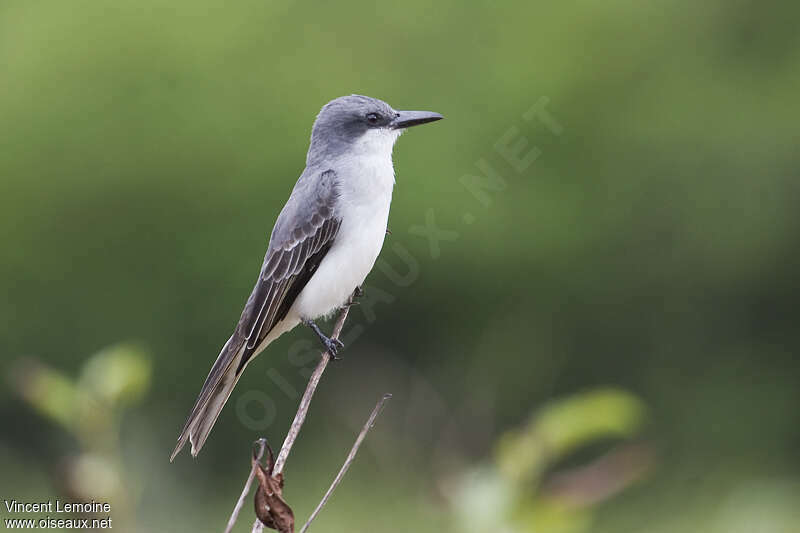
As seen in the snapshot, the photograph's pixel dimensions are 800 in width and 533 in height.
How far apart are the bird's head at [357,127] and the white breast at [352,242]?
0.11 meters

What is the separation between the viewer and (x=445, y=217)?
22.9ft

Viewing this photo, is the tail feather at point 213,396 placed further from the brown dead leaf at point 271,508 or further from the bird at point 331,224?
the brown dead leaf at point 271,508

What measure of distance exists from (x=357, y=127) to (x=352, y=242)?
1.77ft

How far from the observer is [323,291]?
12.2 feet

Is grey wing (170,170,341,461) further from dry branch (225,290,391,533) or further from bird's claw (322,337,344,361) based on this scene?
dry branch (225,290,391,533)

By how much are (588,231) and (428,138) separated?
141cm

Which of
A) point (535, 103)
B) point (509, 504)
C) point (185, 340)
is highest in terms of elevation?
point (535, 103)

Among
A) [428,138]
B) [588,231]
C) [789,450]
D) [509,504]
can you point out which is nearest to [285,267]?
[509,504]

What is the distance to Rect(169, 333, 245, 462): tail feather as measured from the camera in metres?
2.77

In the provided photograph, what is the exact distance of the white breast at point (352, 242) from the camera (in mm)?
3693

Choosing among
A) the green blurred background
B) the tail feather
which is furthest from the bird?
the green blurred background

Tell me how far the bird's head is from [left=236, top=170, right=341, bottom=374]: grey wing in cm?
16

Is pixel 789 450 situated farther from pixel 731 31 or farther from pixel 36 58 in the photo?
pixel 36 58

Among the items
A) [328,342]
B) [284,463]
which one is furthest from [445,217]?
[284,463]
